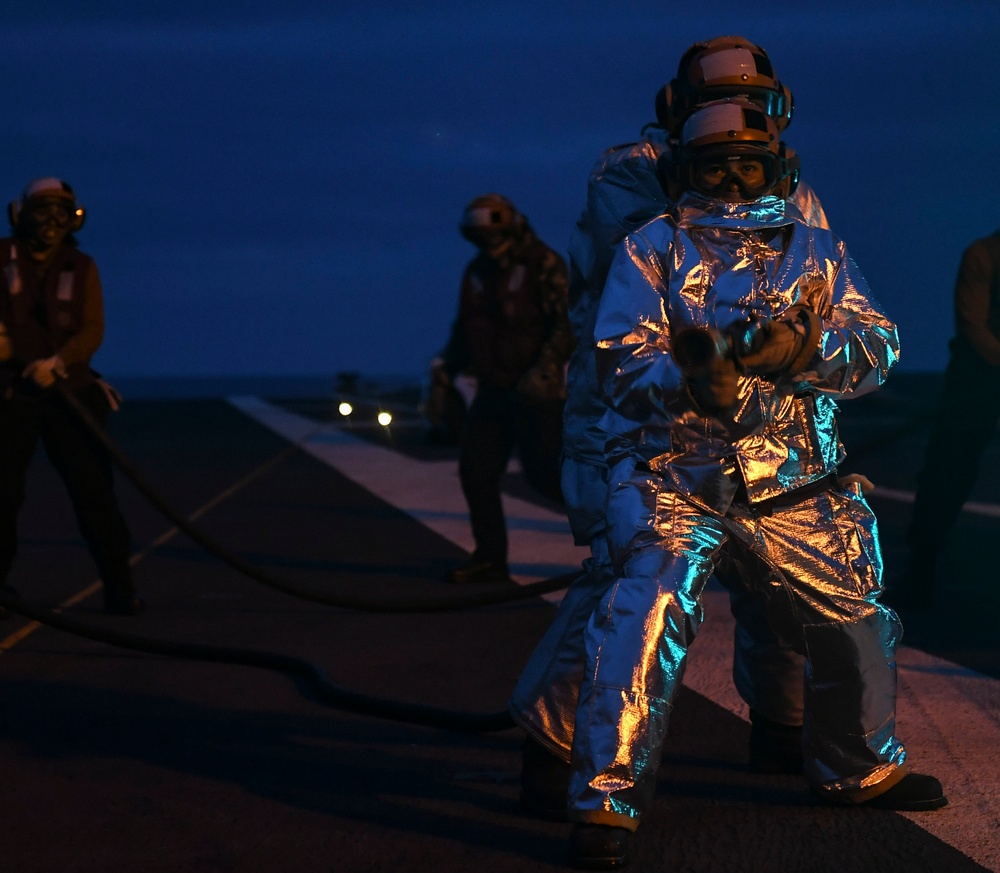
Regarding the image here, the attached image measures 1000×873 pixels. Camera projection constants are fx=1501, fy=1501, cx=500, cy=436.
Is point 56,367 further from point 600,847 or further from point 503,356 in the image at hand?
point 600,847

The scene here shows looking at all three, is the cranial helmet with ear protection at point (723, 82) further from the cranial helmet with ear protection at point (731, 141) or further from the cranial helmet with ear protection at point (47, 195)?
the cranial helmet with ear protection at point (47, 195)

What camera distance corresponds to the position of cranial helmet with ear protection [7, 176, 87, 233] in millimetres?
6984

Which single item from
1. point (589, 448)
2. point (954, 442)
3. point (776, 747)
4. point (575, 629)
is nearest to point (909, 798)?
point (776, 747)

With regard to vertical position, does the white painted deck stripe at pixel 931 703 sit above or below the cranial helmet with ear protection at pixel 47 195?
below

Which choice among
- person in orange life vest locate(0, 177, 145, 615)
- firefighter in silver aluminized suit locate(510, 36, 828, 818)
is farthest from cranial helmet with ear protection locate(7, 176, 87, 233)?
firefighter in silver aluminized suit locate(510, 36, 828, 818)

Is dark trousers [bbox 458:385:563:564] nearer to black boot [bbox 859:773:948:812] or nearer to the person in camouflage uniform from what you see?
the person in camouflage uniform

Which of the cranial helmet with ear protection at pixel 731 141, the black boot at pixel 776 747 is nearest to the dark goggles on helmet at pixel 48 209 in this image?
the cranial helmet with ear protection at pixel 731 141

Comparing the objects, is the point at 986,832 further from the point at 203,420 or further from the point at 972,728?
the point at 203,420

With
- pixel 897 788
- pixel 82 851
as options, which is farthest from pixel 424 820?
pixel 897 788

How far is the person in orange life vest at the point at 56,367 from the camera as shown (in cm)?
704

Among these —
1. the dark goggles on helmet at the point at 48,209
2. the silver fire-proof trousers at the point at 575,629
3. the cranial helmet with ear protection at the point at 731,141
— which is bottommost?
the silver fire-proof trousers at the point at 575,629

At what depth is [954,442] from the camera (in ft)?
22.7

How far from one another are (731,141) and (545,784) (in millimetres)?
1691

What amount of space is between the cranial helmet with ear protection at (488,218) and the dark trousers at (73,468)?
84.0 inches
